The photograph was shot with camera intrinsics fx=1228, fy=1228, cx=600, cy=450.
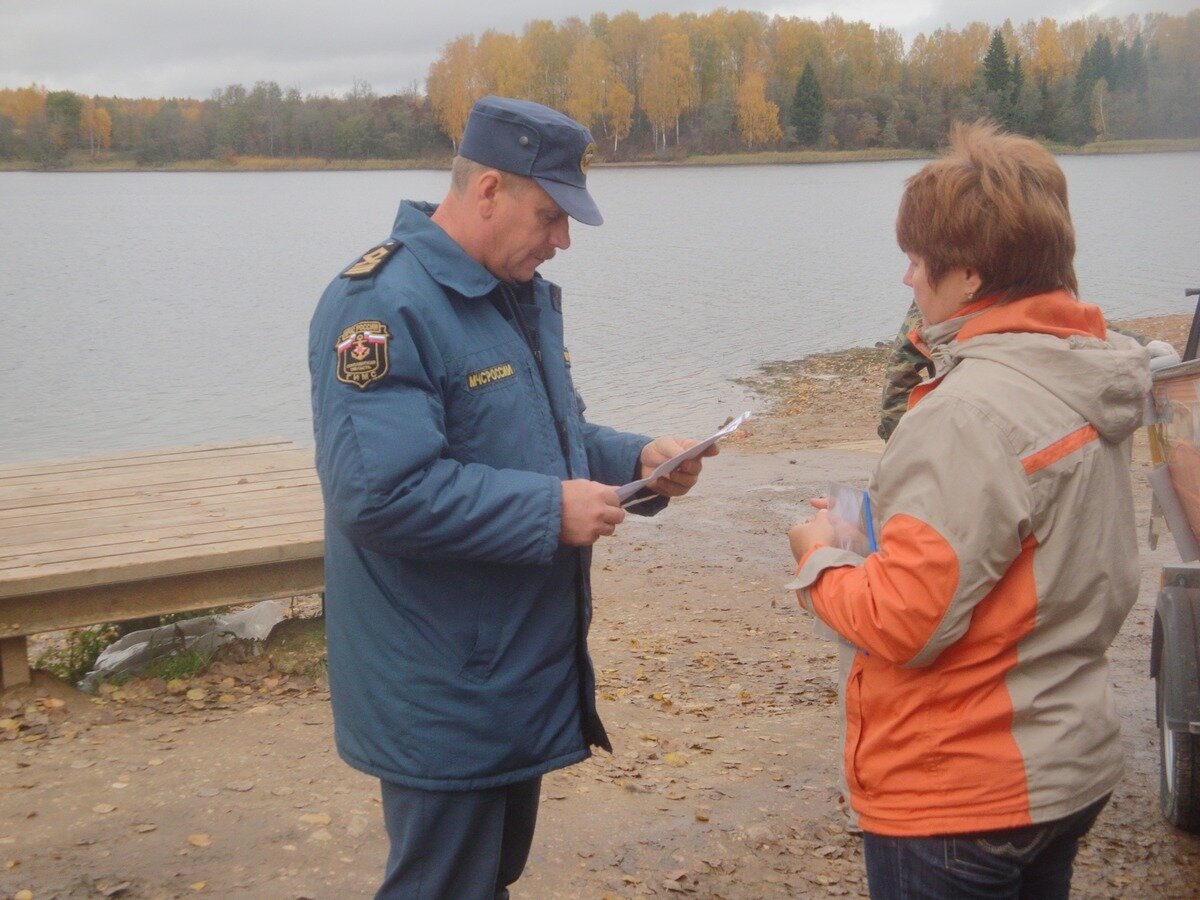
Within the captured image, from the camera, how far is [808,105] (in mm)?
81188

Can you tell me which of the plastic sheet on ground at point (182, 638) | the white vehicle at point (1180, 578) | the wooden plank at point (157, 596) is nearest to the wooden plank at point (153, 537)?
the wooden plank at point (157, 596)

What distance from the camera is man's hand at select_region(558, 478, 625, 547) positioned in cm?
252

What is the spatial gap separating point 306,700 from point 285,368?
19.9m

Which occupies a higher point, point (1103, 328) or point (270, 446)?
point (1103, 328)

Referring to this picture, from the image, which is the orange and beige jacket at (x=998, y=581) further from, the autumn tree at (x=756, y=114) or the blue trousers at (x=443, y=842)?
the autumn tree at (x=756, y=114)

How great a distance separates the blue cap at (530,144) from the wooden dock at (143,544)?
3179mm

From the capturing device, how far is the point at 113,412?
67.8ft

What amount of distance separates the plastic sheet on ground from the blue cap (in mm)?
3937

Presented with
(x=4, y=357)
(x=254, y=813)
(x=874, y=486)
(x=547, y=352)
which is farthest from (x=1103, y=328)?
(x=4, y=357)

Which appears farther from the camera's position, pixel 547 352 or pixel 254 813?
pixel 254 813

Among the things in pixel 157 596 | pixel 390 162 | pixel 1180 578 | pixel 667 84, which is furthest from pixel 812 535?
pixel 667 84

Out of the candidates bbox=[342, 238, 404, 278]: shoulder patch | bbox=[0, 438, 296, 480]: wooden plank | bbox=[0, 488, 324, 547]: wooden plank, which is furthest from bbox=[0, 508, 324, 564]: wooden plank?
bbox=[342, 238, 404, 278]: shoulder patch

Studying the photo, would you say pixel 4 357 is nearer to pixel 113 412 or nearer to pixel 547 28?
pixel 113 412

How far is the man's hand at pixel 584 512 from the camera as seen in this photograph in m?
2.52
